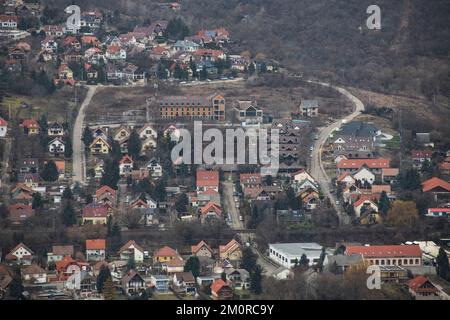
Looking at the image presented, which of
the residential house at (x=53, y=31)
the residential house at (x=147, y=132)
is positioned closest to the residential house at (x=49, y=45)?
the residential house at (x=53, y=31)

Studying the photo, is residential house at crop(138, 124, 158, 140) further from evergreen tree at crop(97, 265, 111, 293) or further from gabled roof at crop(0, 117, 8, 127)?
evergreen tree at crop(97, 265, 111, 293)

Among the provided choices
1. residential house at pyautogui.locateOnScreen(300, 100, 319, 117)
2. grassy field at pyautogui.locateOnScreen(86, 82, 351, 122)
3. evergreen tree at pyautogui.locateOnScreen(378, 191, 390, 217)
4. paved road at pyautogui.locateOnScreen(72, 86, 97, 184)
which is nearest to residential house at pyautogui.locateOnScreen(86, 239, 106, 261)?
paved road at pyautogui.locateOnScreen(72, 86, 97, 184)

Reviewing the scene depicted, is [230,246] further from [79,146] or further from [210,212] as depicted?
[79,146]

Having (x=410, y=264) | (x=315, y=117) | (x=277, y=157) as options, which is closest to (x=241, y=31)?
(x=315, y=117)

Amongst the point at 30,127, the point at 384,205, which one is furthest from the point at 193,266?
the point at 30,127

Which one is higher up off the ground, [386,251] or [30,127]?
[30,127]
